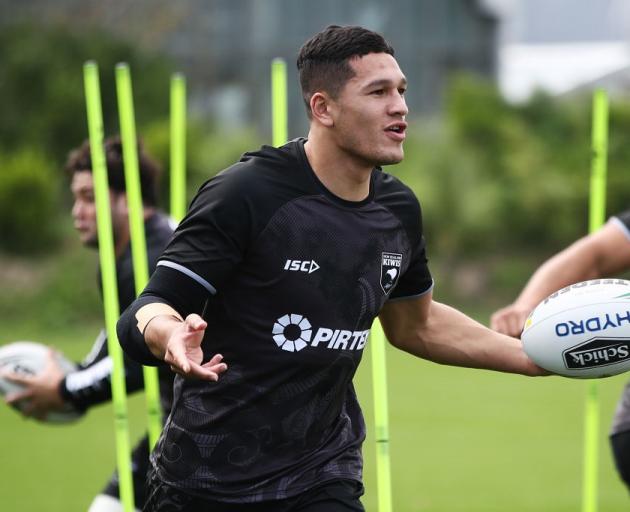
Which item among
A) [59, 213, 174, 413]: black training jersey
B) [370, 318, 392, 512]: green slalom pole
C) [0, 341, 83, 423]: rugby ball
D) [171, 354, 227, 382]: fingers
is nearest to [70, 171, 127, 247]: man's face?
[59, 213, 174, 413]: black training jersey

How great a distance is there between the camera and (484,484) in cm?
1055

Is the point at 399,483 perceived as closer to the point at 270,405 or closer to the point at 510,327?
the point at 510,327

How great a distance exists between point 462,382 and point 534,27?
4209cm

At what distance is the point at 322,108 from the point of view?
4.43m

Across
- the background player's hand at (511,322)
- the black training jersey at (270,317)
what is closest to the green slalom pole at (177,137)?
the background player's hand at (511,322)

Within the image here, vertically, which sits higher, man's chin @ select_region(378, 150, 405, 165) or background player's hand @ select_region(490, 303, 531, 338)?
man's chin @ select_region(378, 150, 405, 165)

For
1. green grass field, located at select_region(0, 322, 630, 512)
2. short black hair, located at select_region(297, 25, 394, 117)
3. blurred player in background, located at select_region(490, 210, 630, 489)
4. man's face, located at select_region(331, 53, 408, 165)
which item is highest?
short black hair, located at select_region(297, 25, 394, 117)

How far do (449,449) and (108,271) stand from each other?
7.00 metres

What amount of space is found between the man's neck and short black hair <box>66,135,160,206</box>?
2.42 metres

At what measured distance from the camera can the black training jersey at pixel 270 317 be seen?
13.6 feet

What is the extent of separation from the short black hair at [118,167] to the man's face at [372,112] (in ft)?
8.21

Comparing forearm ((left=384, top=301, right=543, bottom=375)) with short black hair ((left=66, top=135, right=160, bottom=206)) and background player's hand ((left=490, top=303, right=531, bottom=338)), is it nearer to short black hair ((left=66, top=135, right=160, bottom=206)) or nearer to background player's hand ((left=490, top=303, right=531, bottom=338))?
Answer: background player's hand ((left=490, top=303, right=531, bottom=338))

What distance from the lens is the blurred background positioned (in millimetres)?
11570

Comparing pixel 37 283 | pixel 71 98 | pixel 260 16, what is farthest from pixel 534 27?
pixel 37 283
